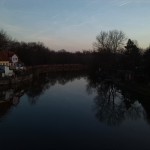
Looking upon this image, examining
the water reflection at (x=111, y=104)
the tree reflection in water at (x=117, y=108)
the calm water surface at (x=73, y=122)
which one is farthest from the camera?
the water reflection at (x=111, y=104)

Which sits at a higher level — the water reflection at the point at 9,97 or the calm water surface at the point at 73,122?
the water reflection at the point at 9,97

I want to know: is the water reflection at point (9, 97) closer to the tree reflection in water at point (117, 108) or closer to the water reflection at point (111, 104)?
the water reflection at point (111, 104)

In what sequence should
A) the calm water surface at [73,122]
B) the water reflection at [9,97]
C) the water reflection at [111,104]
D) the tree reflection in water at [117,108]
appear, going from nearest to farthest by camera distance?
1. the calm water surface at [73,122]
2. the tree reflection in water at [117,108]
3. the water reflection at [111,104]
4. the water reflection at [9,97]

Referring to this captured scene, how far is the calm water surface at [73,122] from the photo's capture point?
12.9 m

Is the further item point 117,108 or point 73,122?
point 117,108

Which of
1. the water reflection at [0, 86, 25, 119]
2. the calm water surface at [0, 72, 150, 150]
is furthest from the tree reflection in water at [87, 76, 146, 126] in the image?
the water reflection at [0, 86, 25, 119]

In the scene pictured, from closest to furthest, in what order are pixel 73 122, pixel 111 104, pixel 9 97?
pixel 73 122
pixel 111 104
pixel 9 97

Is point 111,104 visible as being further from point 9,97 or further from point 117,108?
point 9,97

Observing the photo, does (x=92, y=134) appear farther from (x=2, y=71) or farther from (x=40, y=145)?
(x=2, y=71)

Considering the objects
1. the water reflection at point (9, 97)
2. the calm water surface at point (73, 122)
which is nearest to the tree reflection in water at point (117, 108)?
the calm water surface at point (73, 122)

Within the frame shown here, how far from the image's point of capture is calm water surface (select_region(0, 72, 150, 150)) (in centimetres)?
1291

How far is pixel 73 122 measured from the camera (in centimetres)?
1667

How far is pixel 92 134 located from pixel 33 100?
11.0 meters

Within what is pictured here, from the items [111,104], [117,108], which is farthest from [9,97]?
A: [117,108]
